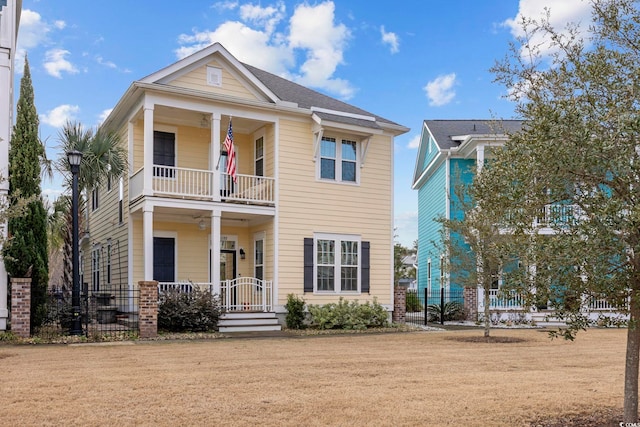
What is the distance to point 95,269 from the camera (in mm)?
22797

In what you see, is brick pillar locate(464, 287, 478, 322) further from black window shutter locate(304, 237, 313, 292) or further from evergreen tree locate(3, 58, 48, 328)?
evergreen tree locate(3, 58, 48, 328)

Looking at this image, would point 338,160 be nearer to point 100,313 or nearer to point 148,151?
point 148,151

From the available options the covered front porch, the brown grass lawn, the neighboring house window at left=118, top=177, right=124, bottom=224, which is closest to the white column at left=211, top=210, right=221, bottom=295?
the covered front porch

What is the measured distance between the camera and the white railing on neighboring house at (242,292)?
17188mm

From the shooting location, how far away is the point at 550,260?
17.7ft

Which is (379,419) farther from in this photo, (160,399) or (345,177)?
(345,177)

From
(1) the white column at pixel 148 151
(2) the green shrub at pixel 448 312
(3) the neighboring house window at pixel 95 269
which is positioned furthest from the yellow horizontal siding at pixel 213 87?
(2) the green shrub at pixel 448 312

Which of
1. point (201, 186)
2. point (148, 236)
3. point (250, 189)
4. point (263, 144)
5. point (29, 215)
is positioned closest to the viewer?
point (29, 215)

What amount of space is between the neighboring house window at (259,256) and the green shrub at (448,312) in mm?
6798

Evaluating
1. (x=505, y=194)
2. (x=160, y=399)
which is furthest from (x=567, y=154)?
(x=160, y=399)

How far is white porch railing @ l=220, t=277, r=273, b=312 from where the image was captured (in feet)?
57.6

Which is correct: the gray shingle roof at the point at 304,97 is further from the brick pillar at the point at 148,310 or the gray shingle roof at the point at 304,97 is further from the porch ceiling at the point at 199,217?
the brick pillar at the point at 148,310

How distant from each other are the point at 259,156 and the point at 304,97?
2670 millimetres

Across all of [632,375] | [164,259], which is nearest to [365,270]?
[164,259]
